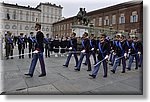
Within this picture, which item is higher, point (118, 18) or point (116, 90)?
point (118, 18)

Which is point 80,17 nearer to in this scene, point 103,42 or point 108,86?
point 103,42

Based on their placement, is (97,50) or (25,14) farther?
(25,14)

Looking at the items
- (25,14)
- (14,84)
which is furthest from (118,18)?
(14,84)

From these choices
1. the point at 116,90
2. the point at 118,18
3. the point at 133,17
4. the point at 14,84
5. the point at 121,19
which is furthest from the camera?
the point at 118,18

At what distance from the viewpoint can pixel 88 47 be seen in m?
6.38

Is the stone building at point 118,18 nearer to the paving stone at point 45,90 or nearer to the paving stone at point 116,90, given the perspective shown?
the paving stone at point 116,90

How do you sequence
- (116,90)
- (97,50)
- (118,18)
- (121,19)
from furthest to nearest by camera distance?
A: 1. (118,18)
2. (121,19)
3. (97,50)
4. (116,90)

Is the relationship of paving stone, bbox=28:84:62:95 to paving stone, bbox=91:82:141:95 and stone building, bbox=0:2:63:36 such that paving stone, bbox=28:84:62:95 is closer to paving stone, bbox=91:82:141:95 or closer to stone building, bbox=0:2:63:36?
paving stone, bbox=91:82:141:95

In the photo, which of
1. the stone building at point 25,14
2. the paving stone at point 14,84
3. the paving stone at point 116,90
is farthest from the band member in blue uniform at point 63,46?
the paving stone at point 116,90

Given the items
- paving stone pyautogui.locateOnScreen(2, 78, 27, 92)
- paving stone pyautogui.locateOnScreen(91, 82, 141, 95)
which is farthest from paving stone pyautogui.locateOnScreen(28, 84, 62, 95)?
paving stone pyautogui.locateOnScreen(91, 82, 141, 95)

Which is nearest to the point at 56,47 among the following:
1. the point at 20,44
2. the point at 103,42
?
the point at 20,44

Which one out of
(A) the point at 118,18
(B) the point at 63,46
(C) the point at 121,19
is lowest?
(B) the point at 63,46

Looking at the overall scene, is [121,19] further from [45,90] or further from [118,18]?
[45,90]

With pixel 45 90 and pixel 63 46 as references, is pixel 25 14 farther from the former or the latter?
pixel 45 90
